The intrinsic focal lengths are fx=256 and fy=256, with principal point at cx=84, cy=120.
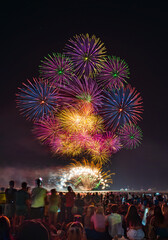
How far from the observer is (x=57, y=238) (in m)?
6.59

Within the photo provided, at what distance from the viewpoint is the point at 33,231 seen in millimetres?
3537

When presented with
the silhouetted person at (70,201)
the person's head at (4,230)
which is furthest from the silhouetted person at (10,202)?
the person's head at (4,230)

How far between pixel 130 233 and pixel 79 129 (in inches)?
786

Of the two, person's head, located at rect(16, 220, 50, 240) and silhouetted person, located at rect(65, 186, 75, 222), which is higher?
person's head, located at rect(16, 220, 50, 240)

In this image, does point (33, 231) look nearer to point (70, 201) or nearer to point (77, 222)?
point (77, 222)

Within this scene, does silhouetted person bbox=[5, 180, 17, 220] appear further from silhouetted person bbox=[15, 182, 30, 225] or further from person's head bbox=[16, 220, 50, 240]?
person's head bbox=[16, 220, 50, 240]

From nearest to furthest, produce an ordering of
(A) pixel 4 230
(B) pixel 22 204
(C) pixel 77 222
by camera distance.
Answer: (A) pixel 4 230 → (C) pixel 77 222 → (B) pixel 22 204

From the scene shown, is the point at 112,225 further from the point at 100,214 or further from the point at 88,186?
the point at 88,186

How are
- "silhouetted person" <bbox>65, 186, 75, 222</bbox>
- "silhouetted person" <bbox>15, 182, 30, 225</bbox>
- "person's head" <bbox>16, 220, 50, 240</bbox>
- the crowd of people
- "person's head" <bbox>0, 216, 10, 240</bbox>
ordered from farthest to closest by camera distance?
→ "silhouetted person" <bbox>65, 186, 75, 222</bbox>, "silhouetted person" <bbox>15, 182, 30, 225</bbox>, "person's head" <bbox>0, 216, 10, 240</bbox>, the crowd of people, "person's head" <bbox>16, 220, 50, 240</bbox>

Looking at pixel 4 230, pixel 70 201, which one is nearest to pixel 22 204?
pixel 70 201

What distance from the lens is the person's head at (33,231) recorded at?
3518 mm

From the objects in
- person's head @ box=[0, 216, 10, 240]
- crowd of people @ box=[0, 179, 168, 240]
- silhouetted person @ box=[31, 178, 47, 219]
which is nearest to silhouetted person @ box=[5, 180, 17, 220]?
crowd of people @ box=[0, 179, 168, 240]

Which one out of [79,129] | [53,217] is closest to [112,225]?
[53,217]

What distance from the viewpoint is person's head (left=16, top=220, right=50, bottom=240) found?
3518mm
